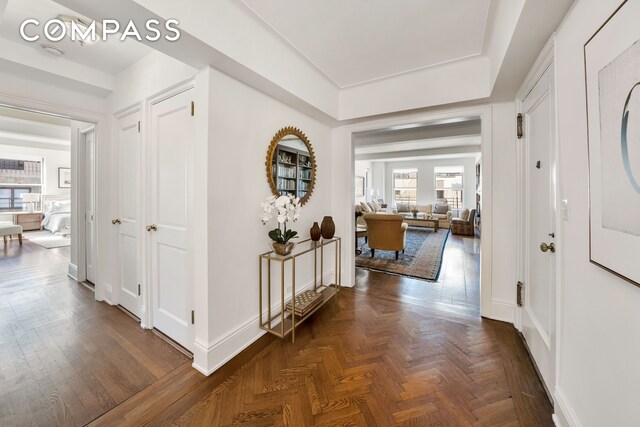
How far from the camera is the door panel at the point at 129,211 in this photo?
239cm

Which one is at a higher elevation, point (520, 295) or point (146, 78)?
point (146, 78)

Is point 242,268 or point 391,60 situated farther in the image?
point 391,60

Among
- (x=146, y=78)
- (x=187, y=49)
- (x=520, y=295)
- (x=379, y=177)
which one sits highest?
(x=379, y=177)

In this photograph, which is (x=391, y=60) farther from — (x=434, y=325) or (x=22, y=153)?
(x=22, y=153)

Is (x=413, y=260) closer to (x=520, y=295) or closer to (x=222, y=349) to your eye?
(x=520, y=295)

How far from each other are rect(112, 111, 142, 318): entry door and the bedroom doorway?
64 cm

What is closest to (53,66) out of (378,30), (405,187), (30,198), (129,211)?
(129,211)

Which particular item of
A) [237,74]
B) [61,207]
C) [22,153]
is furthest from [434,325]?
[22,153]

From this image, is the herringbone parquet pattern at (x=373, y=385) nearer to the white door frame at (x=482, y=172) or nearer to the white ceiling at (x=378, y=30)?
the white door frame at (x=482, y=172)

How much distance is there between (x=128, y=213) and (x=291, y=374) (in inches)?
89.4

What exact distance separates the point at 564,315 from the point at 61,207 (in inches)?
425

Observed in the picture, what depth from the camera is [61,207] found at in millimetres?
7219

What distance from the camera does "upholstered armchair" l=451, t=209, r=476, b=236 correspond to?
7.10 m

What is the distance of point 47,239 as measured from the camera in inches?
237
